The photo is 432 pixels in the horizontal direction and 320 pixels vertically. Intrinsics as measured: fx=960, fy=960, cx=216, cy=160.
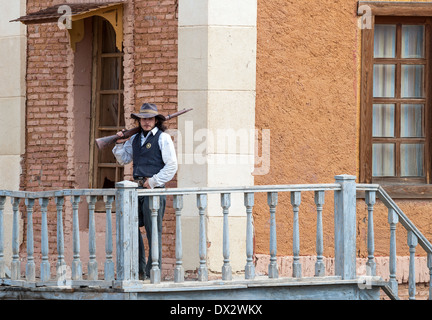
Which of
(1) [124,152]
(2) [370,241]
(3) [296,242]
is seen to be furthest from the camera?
(1) [124,152]

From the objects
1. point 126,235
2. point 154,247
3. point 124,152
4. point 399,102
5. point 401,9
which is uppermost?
point 401,9

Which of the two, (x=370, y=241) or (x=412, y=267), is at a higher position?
(x=370, y=241)

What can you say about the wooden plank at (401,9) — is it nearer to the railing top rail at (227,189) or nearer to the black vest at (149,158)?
the railing top rail at (227,189)

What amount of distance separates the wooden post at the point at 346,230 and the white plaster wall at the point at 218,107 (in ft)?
5.76

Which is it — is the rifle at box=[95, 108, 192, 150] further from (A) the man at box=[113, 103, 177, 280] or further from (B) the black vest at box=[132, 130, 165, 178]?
(B) the black vest at box=[132, 130, 165, 178]

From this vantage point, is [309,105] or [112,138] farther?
[309,105]

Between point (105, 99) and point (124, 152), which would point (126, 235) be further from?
point (105, 99)

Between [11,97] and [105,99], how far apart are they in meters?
1.10

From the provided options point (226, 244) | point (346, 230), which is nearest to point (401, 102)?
point (346, 230)

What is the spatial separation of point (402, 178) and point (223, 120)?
2.23 m

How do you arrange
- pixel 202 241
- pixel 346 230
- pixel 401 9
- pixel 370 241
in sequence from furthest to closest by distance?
pixel 401 9 < pixel 370 241 < pixel 346 230 < pixel 202 241

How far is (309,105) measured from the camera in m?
10.4

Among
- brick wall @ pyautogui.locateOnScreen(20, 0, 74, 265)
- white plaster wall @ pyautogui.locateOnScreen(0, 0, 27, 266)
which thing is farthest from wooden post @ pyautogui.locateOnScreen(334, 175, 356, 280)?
white plaster wall @ pyautogui.locateOnScreen(0, 0, 27, 266)

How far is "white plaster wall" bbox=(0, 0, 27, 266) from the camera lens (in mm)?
11180
